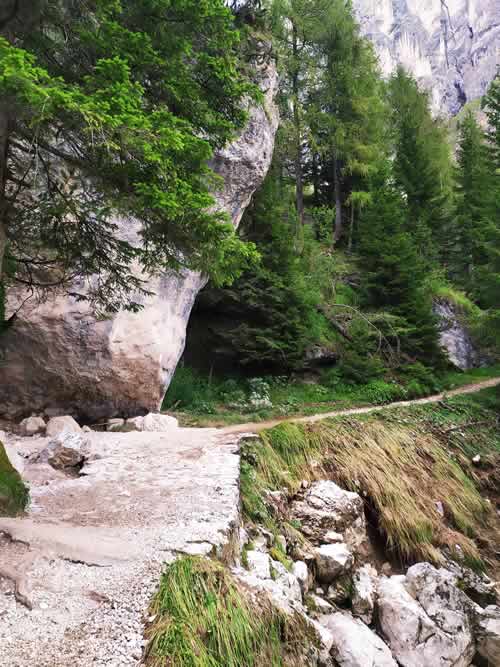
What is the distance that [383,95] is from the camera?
27.2 meters

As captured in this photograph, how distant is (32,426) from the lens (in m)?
7.90

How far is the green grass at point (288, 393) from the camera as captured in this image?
11.3 m

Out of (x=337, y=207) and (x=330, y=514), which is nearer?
(x=330, y=514)

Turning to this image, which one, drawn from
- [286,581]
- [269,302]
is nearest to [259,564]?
[286,581]

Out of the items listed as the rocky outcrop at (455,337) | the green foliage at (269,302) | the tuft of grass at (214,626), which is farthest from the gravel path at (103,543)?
the rocky outcrop at (455,337)

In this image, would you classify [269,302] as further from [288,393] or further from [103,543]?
[103,543]

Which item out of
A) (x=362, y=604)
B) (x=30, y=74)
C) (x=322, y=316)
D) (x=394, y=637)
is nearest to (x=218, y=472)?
(x=362, y=604)

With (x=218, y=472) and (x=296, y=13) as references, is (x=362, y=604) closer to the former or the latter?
(x=218, y=472)

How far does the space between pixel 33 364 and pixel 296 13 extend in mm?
19998

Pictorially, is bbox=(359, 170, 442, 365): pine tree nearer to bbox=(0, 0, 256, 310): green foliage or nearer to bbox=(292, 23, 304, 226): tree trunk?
bbox=(292, 23, 304, 226): tree trunk

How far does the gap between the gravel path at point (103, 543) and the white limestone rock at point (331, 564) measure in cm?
114

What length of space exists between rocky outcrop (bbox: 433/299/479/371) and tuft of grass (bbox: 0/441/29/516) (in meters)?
17.3

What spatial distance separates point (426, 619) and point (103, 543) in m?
3.19

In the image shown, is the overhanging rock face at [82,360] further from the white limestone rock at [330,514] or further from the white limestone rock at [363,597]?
the white limestone rock at [363,597]
